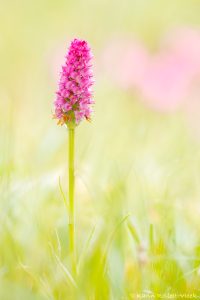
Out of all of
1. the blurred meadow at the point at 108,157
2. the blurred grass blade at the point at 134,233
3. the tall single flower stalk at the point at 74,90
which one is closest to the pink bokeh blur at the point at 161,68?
the blurred meadow at the point at 108,157

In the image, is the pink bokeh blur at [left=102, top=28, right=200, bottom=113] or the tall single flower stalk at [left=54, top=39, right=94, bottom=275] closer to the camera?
the tall single flower stalk at [left=54, top=39, right=94, bottom=275]

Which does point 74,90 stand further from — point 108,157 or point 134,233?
point 108,157

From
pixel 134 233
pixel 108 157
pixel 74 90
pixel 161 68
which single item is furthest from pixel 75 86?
pixel 161 68

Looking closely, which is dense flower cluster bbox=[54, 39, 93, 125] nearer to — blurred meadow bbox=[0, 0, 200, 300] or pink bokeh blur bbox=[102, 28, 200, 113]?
blurred meadow bbox=[0, 0, 200, 300]

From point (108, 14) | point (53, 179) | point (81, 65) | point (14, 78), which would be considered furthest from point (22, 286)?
point (108, 14)

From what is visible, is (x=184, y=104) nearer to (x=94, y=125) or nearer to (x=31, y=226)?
(x=94, y=125)

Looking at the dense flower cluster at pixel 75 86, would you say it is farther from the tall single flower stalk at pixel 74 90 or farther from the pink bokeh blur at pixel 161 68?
the pink bokeh blur at pixel 161 68

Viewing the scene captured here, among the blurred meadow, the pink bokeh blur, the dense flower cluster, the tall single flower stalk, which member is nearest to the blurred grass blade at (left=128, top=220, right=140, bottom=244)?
the blurred meadow
